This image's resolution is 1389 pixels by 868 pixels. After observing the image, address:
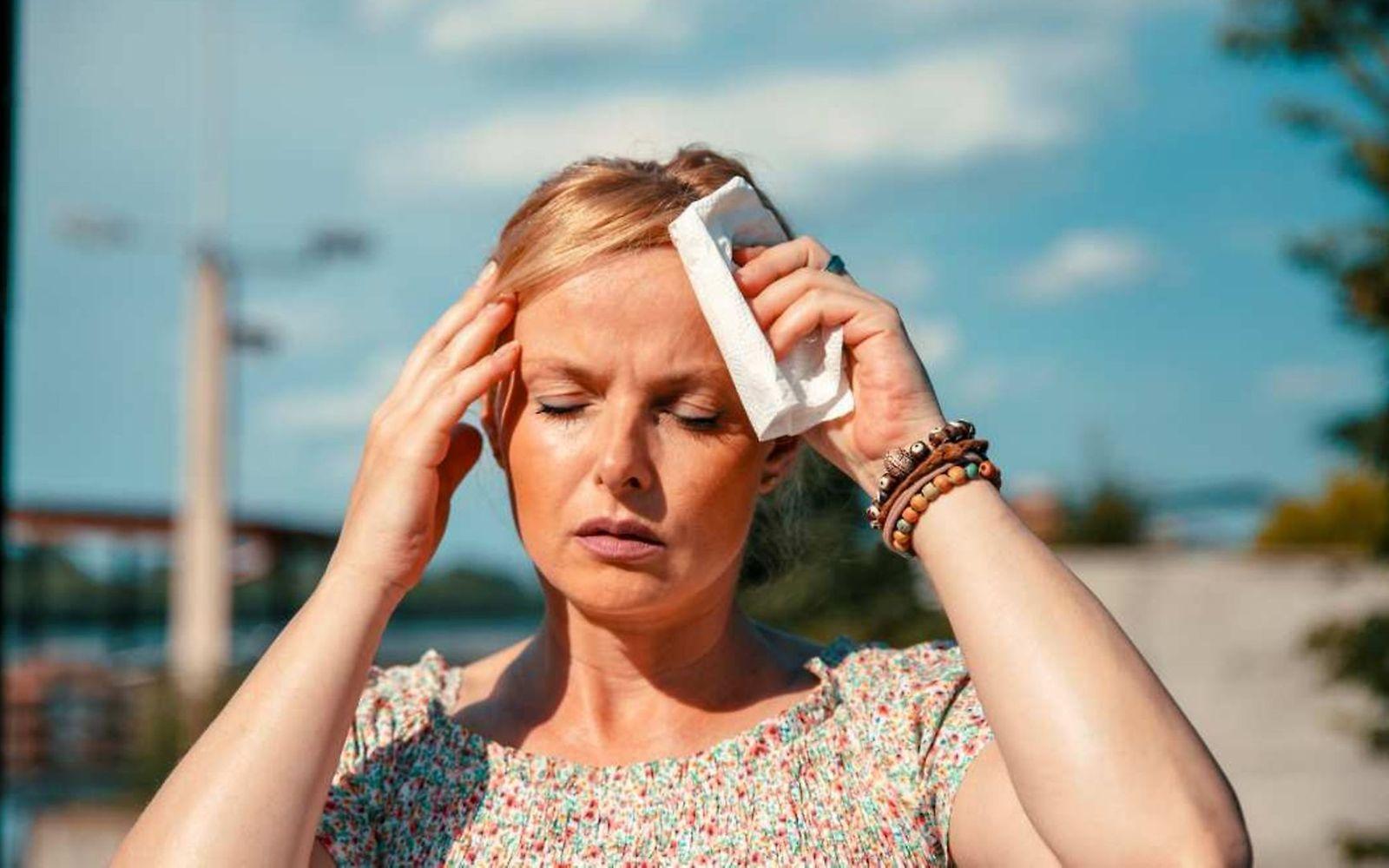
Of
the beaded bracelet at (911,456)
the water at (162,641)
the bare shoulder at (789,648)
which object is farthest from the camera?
the water at (162,641)

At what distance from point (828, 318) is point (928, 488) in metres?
0.26

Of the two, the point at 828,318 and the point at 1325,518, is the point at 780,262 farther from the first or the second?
the point at 1325,518

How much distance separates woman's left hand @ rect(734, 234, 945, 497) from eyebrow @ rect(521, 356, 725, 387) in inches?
3.4

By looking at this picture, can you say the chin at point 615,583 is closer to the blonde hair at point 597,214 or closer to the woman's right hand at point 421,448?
the woman's right hand at point 421,448

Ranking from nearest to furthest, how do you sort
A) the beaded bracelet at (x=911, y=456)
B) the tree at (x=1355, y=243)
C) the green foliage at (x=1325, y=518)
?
the beaded bracelet at (x=911, y=456) < the tree at (x=1355, y=243) < the green foliage at (x=1325, y=518)

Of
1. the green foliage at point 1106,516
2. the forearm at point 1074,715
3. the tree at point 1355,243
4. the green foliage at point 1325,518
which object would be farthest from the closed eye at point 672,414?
the green foliage at point 1106,516

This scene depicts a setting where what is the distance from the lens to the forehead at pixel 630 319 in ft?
6.53

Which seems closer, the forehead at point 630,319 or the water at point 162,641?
the forehead at point 630,319

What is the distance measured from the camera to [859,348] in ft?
6.54

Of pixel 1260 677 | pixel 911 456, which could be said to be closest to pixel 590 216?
pixel 911 456

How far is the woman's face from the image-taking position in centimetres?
198

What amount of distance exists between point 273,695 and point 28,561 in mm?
13696

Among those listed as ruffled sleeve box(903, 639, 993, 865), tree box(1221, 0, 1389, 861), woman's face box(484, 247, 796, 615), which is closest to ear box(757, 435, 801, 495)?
woman's face box(484, 247, 796, 615)

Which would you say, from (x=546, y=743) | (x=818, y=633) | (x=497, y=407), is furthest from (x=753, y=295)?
(x=818, y=633)
